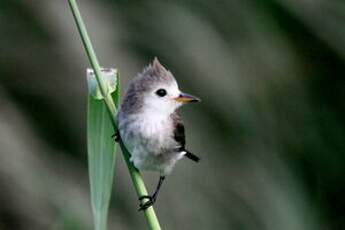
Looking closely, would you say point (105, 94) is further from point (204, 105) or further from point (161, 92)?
point (204, 105)

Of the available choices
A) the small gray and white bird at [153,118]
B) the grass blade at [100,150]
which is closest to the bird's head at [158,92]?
the small gray and white bird at [153,118]

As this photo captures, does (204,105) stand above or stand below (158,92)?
below

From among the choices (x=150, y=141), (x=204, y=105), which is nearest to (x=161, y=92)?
(x=150, y=141)

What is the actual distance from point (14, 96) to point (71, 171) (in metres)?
0.51

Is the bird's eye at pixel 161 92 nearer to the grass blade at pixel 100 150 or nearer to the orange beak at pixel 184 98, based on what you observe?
the orange beak at pixel 184 98

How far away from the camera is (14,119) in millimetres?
4594

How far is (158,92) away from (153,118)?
75 millimetres

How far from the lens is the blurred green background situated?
4.39 meters

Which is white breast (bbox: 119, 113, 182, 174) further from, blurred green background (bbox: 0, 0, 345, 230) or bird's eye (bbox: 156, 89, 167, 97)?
blurred green background (bbox: 0, 0, 345, 230)

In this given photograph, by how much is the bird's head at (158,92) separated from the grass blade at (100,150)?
0.30m

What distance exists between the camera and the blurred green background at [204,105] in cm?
439

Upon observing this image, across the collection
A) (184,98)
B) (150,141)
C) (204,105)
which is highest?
(184,98)

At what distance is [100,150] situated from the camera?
1.87 metres

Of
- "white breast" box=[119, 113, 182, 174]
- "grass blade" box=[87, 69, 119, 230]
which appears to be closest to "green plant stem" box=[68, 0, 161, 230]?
"grass blade" box=[87, 69, 119, 230]
